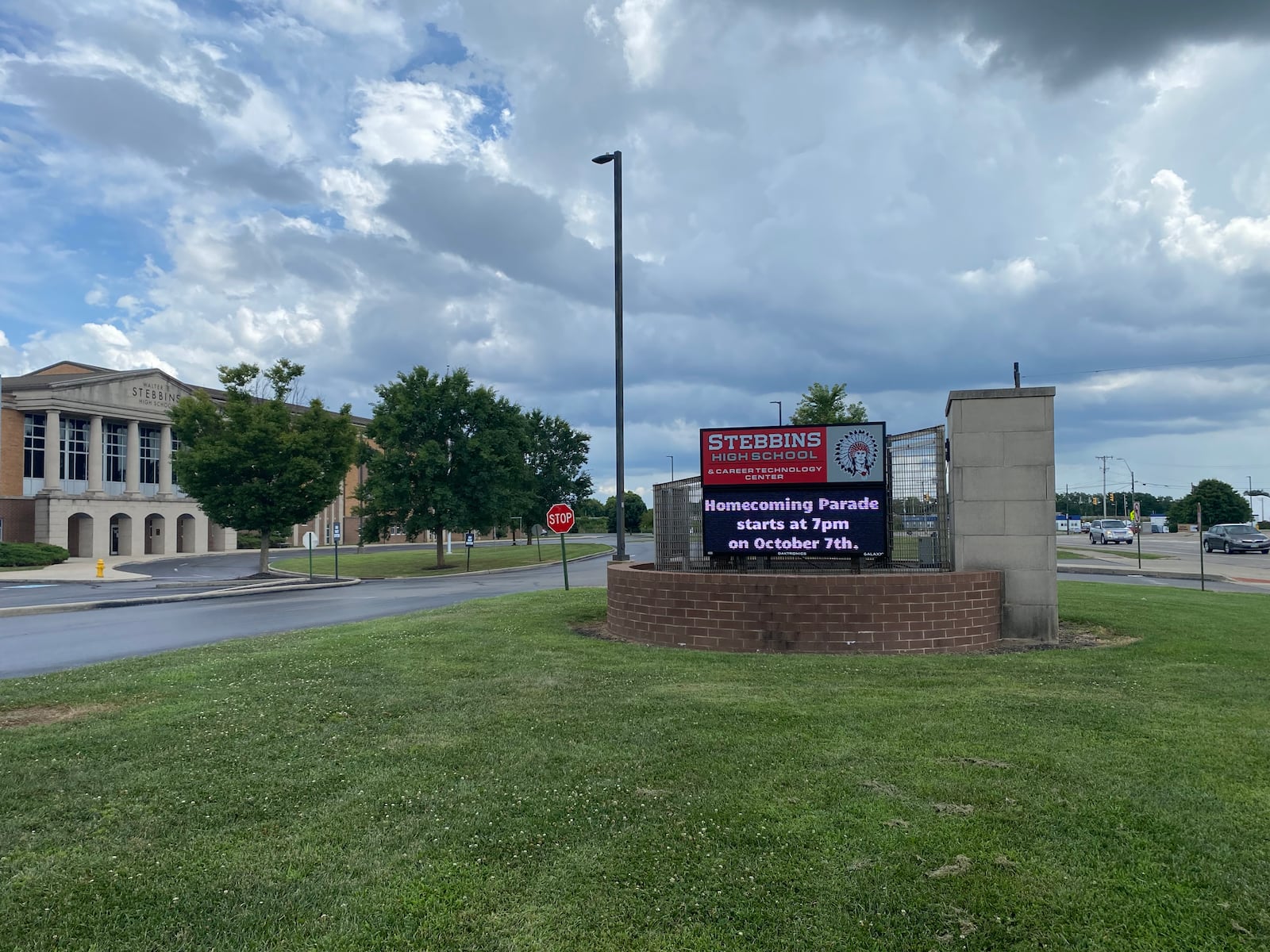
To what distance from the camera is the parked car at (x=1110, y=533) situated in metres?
58.1

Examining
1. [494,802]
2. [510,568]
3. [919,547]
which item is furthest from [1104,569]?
[494,802]

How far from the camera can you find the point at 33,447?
58.0 metres

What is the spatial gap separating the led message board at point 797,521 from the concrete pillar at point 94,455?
2415 inches

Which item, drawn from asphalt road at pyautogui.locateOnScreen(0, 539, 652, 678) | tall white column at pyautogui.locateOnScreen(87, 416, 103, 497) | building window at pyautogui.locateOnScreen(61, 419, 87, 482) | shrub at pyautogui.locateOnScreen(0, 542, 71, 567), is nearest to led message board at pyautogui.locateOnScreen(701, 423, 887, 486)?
asphalt road at pyautogui.locateOnScreen(0, 539, 652, 678)

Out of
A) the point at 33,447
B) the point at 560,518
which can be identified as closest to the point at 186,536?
the point at 33,447

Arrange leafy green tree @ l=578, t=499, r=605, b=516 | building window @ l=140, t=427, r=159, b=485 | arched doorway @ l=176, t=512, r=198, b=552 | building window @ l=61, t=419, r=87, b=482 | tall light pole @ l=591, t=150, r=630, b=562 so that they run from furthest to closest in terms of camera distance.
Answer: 1. leafy green tree @ l=578, t=499, r=605, b=516
2. arched doorway @ l=176, t=512, r=198, b=552
3. building window @ l=140, t=427, r=159, b=485
4. building window @ l=61, t=419, r=87, b=482
5. tall light pole @ l=591, t=150, r=630, b=562

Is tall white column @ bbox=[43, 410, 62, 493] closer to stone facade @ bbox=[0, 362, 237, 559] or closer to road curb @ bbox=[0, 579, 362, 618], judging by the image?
stone facade @ bbox=[0, 362, 237, 559]

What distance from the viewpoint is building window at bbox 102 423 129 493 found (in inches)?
2440

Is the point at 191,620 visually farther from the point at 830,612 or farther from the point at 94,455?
the point at 94,455

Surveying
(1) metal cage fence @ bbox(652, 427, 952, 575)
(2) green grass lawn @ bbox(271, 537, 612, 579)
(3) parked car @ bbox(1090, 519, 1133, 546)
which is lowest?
(2) green grass lawn @ bbox(271, 537, 612, 579)

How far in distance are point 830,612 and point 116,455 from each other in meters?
67.5

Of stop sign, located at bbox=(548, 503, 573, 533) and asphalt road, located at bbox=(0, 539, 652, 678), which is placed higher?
stop sign, located at bbox=(548, 503, 573, 533)

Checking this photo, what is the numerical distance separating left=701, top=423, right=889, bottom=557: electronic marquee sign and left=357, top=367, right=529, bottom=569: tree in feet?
104

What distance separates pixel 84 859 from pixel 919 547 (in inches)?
445
